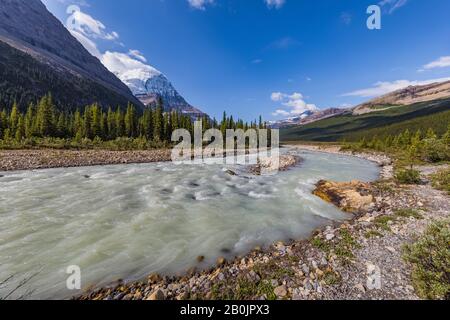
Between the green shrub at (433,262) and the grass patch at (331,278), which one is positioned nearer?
the green shrub at (433,262)

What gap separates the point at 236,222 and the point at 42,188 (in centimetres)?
1605

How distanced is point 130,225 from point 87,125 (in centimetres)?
6253

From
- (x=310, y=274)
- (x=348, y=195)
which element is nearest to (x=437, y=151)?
(x=348, y=195)

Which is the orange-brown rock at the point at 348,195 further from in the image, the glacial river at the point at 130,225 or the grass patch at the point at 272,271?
the grass patch at the point at 272,271

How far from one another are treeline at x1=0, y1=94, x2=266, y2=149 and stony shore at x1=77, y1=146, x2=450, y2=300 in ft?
171

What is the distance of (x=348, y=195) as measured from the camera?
14.5 m

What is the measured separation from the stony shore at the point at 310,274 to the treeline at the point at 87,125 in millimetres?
52122

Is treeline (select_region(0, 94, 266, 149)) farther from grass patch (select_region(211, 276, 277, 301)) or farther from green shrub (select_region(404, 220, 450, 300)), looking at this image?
green shrub (select_region(404, 220, 450, 300))

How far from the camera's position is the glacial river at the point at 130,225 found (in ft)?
23.8
